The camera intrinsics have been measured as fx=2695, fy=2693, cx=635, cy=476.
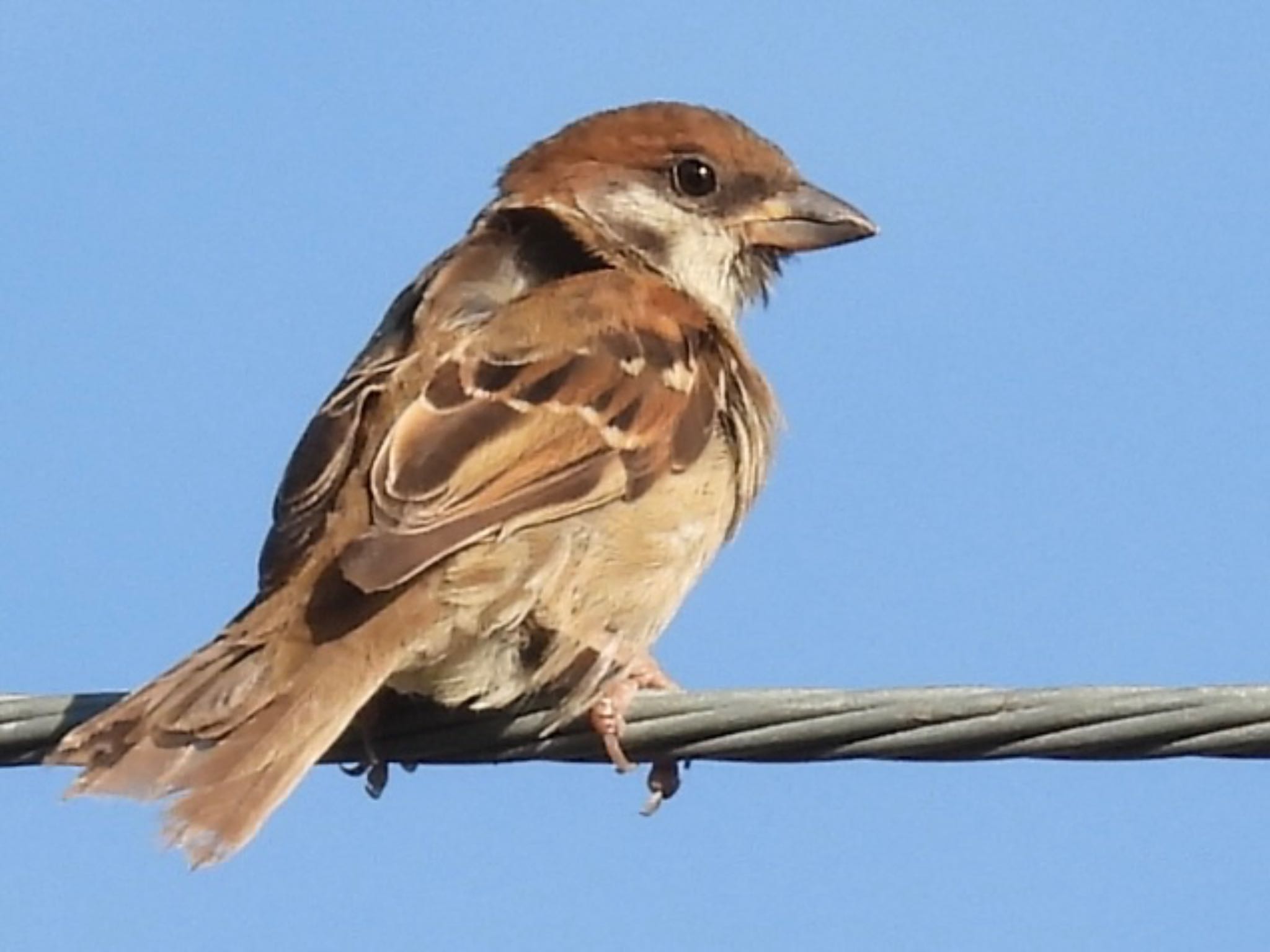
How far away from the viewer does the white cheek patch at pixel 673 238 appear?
23.5 ft

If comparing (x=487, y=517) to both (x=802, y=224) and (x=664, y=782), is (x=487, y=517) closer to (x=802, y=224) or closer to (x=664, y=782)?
(x=664, y=782)

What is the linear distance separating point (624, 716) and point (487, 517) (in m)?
0.91

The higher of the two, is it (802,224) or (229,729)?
(802,224)

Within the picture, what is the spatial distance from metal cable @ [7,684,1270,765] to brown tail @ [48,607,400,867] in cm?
13

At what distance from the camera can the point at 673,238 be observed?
7.26 m

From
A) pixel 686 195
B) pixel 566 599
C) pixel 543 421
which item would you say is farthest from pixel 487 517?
pixel 686 195

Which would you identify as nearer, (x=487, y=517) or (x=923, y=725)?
(x=923, y=725)

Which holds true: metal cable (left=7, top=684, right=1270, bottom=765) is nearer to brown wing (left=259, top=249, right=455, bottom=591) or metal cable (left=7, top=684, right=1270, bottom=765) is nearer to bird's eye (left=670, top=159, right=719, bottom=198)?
brown wing (left=259, top=249, right=455, bottom=591)

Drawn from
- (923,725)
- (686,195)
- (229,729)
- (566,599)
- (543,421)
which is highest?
(686,195)

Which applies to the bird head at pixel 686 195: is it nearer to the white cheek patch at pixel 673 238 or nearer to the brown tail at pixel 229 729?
the white cheek patch at pixel 673 238

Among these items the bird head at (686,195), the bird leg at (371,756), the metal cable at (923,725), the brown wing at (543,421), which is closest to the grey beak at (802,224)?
the bird head at (686,195)

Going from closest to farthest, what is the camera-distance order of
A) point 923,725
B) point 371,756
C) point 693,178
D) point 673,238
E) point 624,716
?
point 923,725 → point 624,716 → point 371,756 → point 673,238 → point 693,178

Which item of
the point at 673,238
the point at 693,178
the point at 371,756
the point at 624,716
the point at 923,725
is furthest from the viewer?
the point at 693,178

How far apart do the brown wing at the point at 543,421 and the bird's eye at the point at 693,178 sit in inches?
29.0
